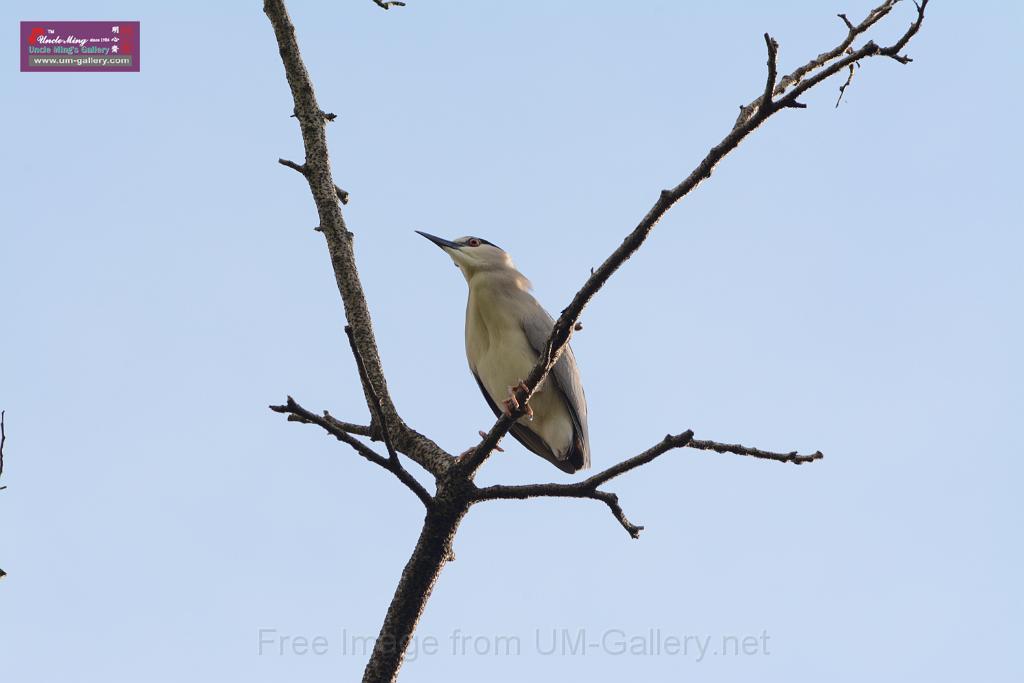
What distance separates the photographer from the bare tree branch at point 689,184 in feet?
9.59

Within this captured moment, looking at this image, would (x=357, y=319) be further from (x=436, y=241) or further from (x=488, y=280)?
(x=436, y=241)

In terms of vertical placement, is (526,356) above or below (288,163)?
above

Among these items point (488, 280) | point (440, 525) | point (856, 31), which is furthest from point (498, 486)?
point (488, 280)

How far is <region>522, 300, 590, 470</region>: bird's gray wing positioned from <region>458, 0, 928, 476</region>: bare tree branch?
127 inches

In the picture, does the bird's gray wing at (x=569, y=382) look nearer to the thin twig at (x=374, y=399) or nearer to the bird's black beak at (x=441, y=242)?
the bird's black beak at (x=441, y=242)

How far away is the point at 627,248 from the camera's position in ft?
10.1

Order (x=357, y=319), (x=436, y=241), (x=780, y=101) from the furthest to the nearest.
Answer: (x=436, y=241) < (x=357, y=319) < (x=780, y=101)

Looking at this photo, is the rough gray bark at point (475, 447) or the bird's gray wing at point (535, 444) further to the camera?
the bird's gray wing at point (535, 444)

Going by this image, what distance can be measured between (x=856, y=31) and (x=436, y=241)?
190 inches

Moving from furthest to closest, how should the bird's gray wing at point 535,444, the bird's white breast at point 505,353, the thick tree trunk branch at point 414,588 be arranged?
the bird's gray wing at point 535,444 < the bird's white breast at point 505,353 < the thick tree trunk branch at point 414,588

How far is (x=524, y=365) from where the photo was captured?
6758 mm

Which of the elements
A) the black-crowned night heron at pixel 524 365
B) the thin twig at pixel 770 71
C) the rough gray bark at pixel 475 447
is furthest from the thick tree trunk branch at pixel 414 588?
the black-crowned night heron at pixel 524 365

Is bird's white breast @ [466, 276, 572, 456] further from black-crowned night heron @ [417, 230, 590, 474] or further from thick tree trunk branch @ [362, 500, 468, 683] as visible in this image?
thick tree trunk branch @ [362, 500, 468, 683]

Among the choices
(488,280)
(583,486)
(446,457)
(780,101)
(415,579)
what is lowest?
(415,579)
